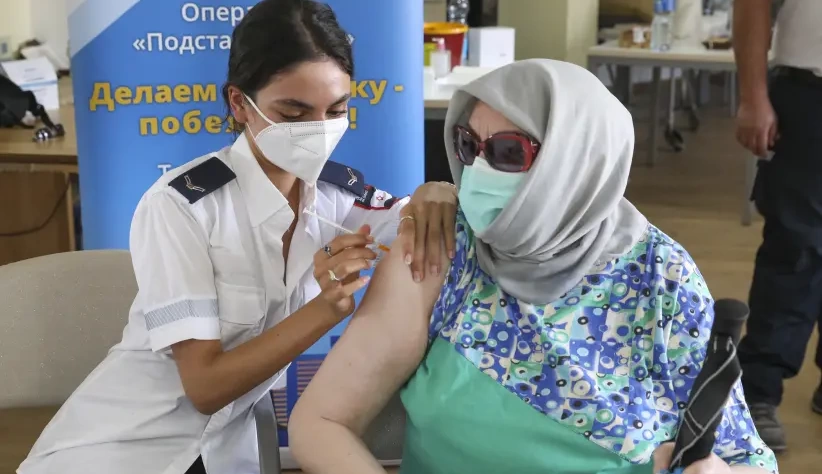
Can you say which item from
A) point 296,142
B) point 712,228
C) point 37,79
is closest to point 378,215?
point 296,142

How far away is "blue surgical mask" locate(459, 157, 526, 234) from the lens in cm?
133

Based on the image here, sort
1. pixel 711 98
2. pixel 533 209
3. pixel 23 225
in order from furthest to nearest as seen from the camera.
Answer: pixel 711 98 < pixel 23 225 < pixel 533 209

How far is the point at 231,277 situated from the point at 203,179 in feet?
0.55

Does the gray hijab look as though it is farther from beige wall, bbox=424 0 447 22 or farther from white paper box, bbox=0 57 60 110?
beige wall, bbox=424 0 447 22

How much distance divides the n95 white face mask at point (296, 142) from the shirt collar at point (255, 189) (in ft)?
0.10

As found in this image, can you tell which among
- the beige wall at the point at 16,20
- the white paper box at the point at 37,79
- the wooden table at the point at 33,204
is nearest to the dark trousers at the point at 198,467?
the wooden table at the point at 33,204

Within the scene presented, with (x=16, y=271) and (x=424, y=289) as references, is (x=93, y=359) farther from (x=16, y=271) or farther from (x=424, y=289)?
(x=424, y=289)

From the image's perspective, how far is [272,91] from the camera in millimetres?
1600

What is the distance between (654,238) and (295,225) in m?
0.63

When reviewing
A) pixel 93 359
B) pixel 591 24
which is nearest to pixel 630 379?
pixel 93 359

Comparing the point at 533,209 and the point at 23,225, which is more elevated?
the point at 533,209

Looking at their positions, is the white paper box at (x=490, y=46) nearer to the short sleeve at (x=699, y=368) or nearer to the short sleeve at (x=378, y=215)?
the short sleeve at (x=378, y=215)

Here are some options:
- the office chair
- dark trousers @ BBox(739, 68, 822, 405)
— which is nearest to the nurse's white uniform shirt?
the office chair

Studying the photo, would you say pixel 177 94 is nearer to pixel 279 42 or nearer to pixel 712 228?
pixel 279 42
